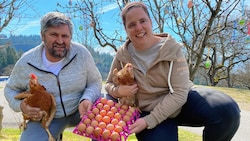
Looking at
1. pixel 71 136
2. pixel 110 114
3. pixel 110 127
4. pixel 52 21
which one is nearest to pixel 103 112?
pixel 110 114

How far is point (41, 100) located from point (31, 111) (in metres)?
0.11

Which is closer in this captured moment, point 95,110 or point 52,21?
point 95,110

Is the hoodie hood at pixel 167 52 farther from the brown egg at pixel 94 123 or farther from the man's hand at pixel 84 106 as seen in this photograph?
the brown egg at pixel 94 123

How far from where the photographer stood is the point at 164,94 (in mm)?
1827

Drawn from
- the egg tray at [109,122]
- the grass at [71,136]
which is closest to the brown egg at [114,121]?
the egg tray at [109,122]

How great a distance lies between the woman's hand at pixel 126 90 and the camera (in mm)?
1743

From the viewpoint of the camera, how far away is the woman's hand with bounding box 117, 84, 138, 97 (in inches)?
68.6

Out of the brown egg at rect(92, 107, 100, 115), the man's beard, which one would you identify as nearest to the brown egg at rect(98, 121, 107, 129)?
the brown egg at rect(92, 107, 100, 115)

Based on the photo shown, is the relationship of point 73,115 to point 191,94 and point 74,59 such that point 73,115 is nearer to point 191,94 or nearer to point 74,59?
point 74,59

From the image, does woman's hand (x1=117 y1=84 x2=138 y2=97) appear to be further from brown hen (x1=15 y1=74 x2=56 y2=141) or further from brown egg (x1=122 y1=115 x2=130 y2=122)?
brown hen (x1=15 y1=74 x2=56 y2=141)

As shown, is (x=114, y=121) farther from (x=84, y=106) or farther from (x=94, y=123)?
(x=84, y=106)

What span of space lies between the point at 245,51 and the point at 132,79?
13.6 metres

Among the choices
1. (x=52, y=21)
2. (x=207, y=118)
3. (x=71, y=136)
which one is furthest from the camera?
(x=71, y=136)

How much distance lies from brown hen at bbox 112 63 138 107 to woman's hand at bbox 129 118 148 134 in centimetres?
17
